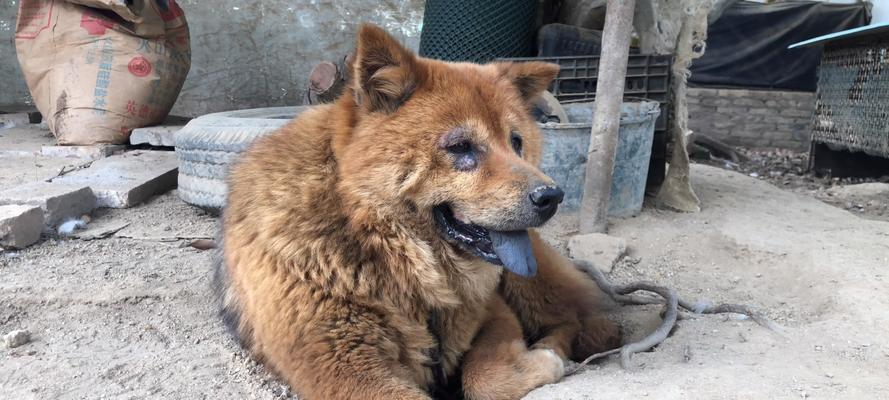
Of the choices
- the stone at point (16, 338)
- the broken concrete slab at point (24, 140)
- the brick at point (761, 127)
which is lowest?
the stone at point (16, 338)

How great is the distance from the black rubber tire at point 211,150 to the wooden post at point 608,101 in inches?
82.9

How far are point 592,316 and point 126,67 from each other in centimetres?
468

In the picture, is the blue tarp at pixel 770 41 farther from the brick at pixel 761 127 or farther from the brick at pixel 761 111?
the brick at pixel 761 127

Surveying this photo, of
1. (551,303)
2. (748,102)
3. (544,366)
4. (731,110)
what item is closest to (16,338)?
(544,366)

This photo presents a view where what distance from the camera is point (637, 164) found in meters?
4.73

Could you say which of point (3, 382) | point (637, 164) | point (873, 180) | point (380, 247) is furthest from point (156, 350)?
point (873, 180)

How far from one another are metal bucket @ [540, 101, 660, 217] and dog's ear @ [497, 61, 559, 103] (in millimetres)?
1737

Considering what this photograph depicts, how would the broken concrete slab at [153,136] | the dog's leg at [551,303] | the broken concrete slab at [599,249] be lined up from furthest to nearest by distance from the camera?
Answer: the broken concrete slab at [153,136], the broken concrete slab at [599,249], the dog's leg at [551,303]

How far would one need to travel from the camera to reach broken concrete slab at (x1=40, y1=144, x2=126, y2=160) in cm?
550

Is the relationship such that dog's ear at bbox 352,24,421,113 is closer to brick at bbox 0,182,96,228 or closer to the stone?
the stone

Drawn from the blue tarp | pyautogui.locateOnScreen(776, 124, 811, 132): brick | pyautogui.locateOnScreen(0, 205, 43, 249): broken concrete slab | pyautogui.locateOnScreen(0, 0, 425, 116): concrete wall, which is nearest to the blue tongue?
pyautogui.locateOnScreen(0, 205, 43, 249): broken concrete slab

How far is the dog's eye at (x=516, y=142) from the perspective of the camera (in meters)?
2.35

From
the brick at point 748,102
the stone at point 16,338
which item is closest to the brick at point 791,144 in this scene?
the brick at point 748,102

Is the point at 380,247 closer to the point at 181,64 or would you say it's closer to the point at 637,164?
the point at 637,164
